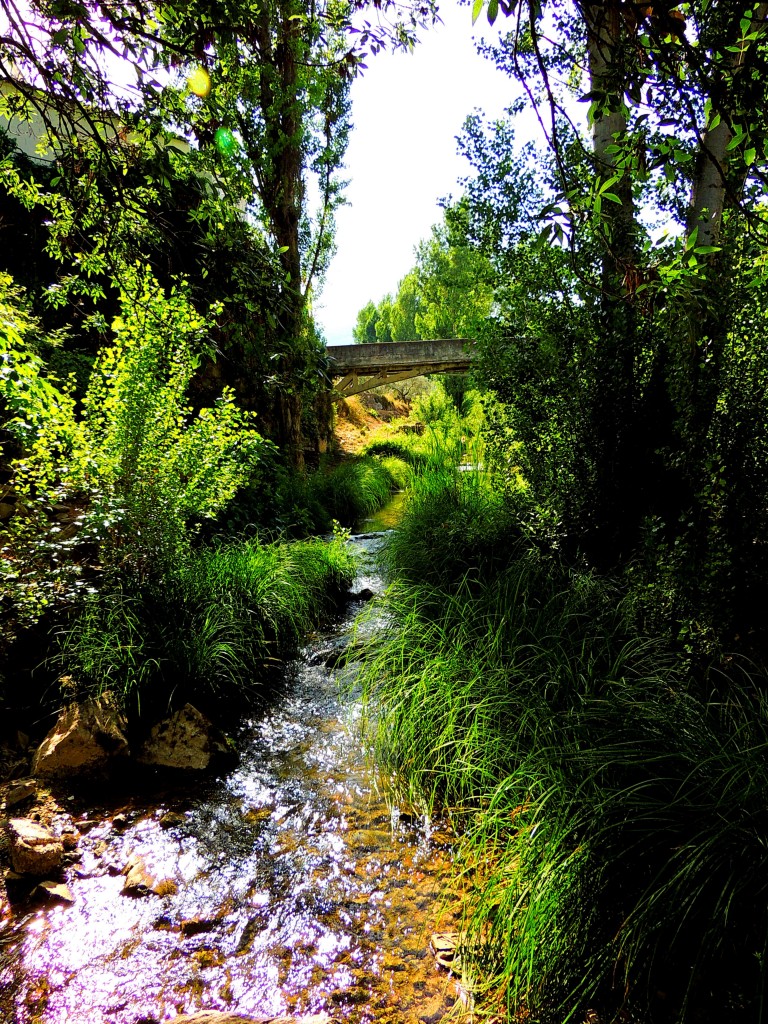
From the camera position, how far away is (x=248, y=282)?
2.68 meters

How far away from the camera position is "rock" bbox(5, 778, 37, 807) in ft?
8.68

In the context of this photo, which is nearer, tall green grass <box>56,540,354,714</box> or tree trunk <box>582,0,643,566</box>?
tall green grass <box>56,540,354,714</box>

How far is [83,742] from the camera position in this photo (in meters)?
2.86

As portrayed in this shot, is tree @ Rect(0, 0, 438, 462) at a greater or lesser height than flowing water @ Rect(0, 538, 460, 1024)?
greater

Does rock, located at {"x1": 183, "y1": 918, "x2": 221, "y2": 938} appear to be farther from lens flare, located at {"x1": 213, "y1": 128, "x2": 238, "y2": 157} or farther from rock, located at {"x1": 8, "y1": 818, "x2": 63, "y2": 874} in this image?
lens flare, located at {"x1": 213, "y1": 128, "x2": 238, "y2": 157}

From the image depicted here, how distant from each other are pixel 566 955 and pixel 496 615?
1.96 meters

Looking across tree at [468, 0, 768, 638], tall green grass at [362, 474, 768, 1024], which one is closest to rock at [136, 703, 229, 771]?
tall green grass at [362, 474, 768, 1024]

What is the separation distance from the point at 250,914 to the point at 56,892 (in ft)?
2.61

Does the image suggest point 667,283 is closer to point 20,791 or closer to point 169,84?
point 169,84

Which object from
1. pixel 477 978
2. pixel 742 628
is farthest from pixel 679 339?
pixel 477 978

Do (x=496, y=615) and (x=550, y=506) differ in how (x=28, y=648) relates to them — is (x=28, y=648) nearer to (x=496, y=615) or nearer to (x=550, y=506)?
(x=496, y=615)

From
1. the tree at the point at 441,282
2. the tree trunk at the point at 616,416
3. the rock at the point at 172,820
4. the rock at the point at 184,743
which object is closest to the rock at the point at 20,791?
the rock at the point at 184,743

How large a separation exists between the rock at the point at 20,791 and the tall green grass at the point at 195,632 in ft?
1.75

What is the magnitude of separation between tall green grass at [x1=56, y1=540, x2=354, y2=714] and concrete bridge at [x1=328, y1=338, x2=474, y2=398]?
1203 centimetres
